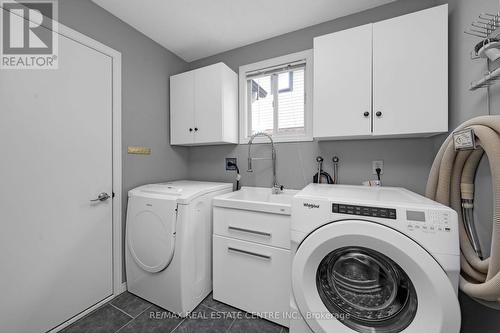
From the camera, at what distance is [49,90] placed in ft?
4.17

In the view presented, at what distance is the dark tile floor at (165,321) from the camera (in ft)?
4.25

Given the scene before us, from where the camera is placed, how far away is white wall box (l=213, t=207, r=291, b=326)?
1.28 metres

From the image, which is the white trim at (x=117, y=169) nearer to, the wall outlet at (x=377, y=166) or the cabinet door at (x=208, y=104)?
the cabinet door at (x=208, y=104)

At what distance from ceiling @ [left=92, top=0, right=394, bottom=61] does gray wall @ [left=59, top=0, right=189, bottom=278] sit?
12cm

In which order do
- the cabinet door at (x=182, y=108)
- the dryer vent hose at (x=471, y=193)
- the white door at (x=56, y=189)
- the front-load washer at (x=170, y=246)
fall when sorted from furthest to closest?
the cabinet door at (x=182, y=108)
the front-load washer at (x=170, y=246)
the white door at (x=56, y=189)
the dryer vent hose at (x=471, y=193)

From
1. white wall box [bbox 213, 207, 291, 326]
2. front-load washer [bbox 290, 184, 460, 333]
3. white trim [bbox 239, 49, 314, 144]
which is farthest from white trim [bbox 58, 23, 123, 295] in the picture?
front-load washer [bbox 290, 184, 460, 333]

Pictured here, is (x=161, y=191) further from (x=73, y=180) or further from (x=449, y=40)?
(x=449, y=40)

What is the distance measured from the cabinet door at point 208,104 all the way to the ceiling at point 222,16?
0.36 meters

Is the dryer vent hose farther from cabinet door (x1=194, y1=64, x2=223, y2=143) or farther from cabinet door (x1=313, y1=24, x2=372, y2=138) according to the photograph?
cabinet door (x1=194, y1=64, x2=223, y2=143)

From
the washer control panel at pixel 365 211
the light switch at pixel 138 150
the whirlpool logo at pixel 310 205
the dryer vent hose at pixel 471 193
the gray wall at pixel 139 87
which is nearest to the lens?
the dryer vent hose at pixel 471 193

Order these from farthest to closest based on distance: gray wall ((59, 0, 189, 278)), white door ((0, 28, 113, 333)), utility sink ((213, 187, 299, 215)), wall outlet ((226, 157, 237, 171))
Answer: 1. wall outlet ((226, 157, 237, 171))
2. gray wall ((59, 0, 189, 278))
3. utility sink ((213, 187, 299, 215))
4. white door ((0, 28, 113, 333))

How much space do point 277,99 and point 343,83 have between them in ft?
2.48

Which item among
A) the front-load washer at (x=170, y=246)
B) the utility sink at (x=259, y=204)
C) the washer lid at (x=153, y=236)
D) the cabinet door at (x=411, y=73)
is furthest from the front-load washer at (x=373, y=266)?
the washer lid at (x=153, y=236)

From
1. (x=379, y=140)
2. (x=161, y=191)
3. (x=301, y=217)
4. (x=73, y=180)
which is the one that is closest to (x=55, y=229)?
(x=73, y=180)
